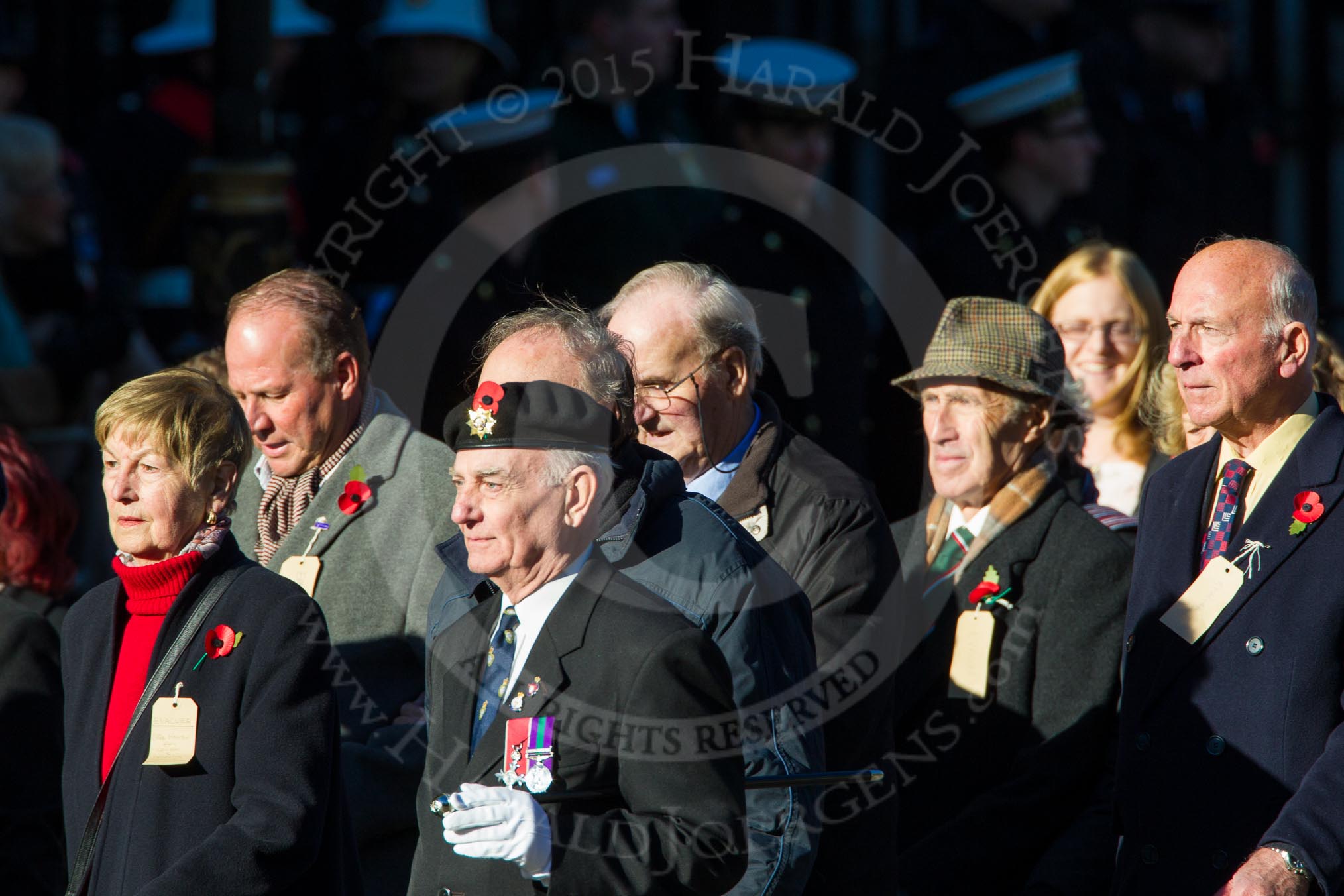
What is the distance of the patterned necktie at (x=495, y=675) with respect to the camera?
296 centimetres

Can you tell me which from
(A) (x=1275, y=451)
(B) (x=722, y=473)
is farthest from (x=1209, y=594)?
(B) (x=722, y=473)

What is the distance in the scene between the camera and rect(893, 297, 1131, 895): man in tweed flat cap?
3.93 meters

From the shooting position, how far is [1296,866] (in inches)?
119

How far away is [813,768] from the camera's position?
127 inches

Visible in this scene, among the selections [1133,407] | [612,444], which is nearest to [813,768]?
[612,444]

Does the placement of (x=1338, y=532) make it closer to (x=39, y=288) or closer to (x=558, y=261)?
(x=558, y=261)

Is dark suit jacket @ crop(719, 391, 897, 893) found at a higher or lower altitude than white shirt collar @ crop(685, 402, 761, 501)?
lower

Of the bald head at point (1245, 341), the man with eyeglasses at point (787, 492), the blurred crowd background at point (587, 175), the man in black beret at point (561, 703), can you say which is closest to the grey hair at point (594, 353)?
the man in black beret at point (561, 703)

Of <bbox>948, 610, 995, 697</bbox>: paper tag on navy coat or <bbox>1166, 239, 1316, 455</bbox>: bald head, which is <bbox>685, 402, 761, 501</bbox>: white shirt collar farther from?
<bbox>1166, 239, 1316, 455</bbox>: bald head

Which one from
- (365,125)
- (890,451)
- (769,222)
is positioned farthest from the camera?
(365,125)

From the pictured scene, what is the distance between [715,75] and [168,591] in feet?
14.6

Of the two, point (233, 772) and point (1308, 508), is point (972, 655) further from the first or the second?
point (233, 772)

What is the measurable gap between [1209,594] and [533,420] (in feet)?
4.53

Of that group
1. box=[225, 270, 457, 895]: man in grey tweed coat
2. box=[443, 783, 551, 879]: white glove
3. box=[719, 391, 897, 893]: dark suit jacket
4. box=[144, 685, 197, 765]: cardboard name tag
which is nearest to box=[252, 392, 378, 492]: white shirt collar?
box=[225, 270, 457, 895]: man in grey tweed coat
